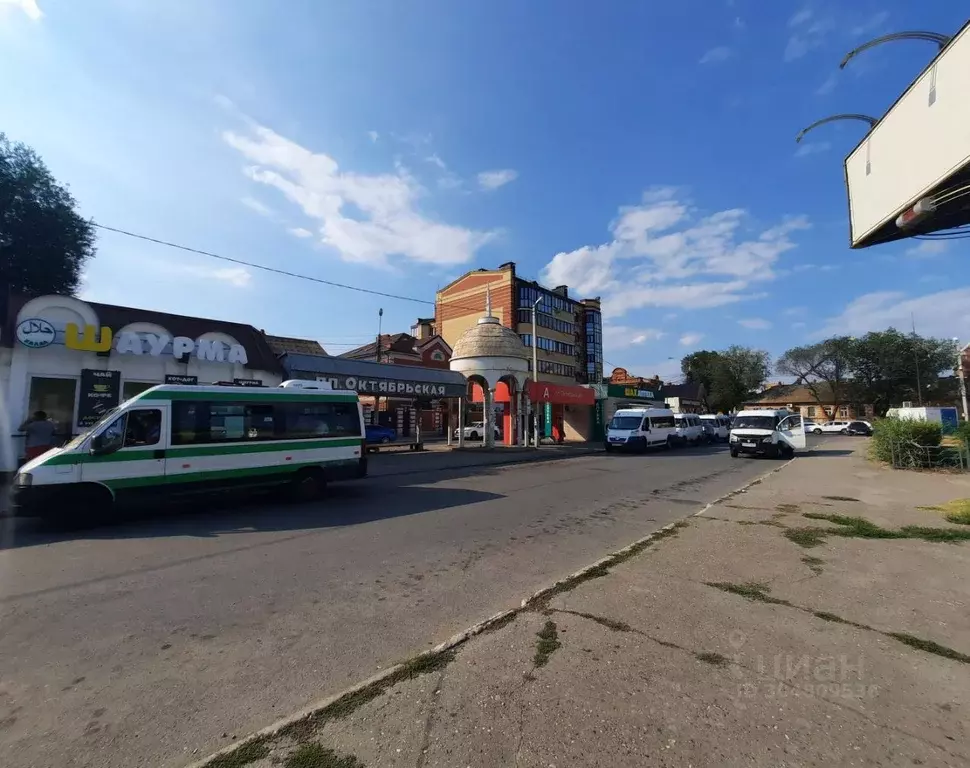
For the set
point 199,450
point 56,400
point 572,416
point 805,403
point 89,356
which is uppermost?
point 89,356

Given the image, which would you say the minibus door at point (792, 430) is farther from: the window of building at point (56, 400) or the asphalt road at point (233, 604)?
the window of building at point (56, 400)

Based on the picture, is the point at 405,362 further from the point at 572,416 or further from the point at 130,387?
the point at 130,387

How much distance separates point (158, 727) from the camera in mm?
2912

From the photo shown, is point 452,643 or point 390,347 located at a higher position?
point 390,347

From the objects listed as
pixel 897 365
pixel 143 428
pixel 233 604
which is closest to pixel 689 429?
pixel 143 428

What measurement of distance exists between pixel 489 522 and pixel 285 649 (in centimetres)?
504

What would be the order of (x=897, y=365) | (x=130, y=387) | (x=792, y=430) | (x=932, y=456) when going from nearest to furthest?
(x=932, y=456)
(x=130, y=387)
(x=792, y=430)
(x=897, y=365)

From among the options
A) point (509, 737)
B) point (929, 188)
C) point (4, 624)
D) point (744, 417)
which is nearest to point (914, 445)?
point (744, 417)

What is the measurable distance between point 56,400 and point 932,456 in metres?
29.9

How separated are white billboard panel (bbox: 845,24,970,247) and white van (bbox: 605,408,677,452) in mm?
15700

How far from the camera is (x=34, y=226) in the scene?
22.8m

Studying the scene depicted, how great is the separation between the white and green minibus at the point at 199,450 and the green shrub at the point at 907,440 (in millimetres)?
19033

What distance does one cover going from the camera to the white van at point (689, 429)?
3228 cm

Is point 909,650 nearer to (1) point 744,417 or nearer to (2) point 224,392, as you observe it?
(2) point 224,392
